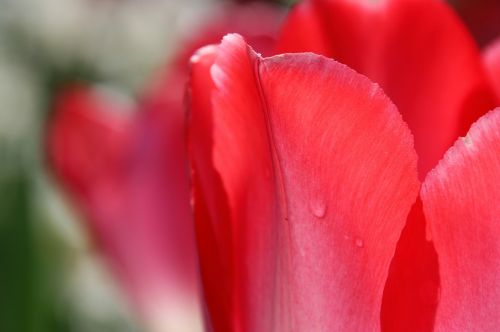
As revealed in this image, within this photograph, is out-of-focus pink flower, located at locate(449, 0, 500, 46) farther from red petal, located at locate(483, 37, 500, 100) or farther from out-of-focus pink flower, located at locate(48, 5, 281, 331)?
red petal, located at locate(483, 37, 500, 100)

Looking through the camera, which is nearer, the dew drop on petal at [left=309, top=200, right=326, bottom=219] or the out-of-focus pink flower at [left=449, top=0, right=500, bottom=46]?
the dew drop on petal at [left=309, top=200, right=326, bottom=219]

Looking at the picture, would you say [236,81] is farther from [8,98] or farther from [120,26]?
[120,26]

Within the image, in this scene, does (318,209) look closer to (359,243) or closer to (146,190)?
(359,243)

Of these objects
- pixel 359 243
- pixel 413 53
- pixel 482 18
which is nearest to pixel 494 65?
pixel 413 53

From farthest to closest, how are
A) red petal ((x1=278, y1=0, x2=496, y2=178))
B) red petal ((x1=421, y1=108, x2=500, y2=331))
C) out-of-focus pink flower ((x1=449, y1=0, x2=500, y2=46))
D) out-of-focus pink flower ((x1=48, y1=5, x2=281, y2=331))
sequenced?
out-of-focus pink flower ((x1=449, y1=0, x2=500, y2=46))
out-of-focus pink flower ((x1=48, y1=5, x2=281, y2=331))
red petal ((x1=278, y1=0, x2=496, y2=178))
red petal ((x1=421, y1=108, x2=500, y2=331))

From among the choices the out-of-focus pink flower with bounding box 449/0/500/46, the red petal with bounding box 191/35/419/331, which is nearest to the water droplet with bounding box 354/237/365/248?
the red petal with bounding box 191/35/419/331

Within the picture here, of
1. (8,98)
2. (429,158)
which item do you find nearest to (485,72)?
(429,158)

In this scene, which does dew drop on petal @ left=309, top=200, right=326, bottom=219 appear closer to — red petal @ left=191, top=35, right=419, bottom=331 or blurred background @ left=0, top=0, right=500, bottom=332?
red petal @ left=191, top=35, right=419, bottom=331

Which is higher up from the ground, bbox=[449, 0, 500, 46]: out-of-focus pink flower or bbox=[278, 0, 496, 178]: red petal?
bbox=[449, 0, 500, 46]: out-of-focus pink flower

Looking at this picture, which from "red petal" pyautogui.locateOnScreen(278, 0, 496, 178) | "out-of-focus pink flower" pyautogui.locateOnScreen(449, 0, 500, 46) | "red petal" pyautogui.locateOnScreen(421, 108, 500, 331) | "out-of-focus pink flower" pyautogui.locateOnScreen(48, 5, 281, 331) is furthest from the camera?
"out-of-focus pink flower" pyautogui.locateOnScreen(449, 0, 500, 46)

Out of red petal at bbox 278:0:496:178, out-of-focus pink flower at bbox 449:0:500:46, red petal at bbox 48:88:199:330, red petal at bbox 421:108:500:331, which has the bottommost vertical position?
red petal at bbox 421:108:500:331
